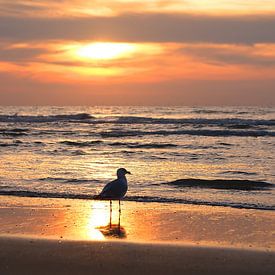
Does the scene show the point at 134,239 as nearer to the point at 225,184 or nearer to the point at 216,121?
the point at 225,184

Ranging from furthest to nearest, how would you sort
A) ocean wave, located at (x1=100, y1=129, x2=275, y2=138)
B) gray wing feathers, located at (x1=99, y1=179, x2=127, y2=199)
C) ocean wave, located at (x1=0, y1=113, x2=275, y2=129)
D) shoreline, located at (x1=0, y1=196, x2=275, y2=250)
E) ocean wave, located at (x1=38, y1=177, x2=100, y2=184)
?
ocean wave, located at (x1=0, y1=113, x2=275, y2=129) < ocean wave, located at (x1=100, y1=129, x2=275, y2=138) < ocean wave, located at (x1=38, y1=177, x2=100, y2=184) < gray wing feathers, located at (x1=99, y1=179, x2=127, y2=199) < shoreline, located at (x1=0, y1=196, x2=275, y2=250)

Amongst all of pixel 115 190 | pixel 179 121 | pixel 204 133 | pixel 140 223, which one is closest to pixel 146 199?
pixel 115 190

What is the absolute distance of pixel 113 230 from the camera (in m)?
9.03

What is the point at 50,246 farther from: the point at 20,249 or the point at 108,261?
the point at 108,261

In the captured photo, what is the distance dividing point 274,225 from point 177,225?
146cm

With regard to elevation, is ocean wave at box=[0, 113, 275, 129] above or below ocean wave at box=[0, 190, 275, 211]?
above

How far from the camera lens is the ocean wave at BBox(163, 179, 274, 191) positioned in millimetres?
14078

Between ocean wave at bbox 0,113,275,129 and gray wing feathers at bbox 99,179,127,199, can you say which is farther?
ocean wave at bbox 0,113,275,129

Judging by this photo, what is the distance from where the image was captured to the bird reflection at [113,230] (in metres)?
8.62

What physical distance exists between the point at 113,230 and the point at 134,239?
2.59 ft

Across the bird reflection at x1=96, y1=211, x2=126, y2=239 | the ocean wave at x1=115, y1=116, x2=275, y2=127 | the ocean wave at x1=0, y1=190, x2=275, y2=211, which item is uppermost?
the ocean wave at x1=115, y1=116, x2=275, y2=127

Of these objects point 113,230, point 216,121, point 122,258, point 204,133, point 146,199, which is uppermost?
point 216,121

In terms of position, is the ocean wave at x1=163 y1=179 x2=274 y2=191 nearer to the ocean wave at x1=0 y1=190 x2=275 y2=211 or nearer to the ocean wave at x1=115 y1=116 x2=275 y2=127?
the ocean wave at x1=0 y1=190 x2=275 y2=211

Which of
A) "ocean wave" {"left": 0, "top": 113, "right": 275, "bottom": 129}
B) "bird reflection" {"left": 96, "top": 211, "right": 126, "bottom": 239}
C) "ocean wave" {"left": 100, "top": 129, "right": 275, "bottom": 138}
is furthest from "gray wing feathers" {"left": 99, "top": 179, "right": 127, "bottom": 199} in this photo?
"ocean wave" {"left": 0, "top": 113, "right": 275, "bottom": 129}
